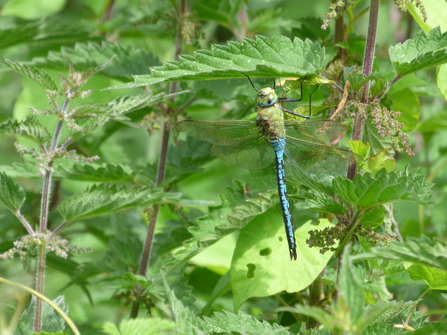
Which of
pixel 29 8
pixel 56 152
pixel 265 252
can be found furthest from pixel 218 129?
pixel 29 8

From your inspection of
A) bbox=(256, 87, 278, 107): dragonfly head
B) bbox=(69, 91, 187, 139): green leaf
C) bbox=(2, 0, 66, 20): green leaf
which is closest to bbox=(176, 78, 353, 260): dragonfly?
bbox=(256, 87, 278, 107): dragonfly head

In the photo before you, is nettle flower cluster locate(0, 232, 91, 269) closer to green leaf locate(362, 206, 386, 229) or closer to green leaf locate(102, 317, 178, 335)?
green leaf locate(102, 317, 178, 335)

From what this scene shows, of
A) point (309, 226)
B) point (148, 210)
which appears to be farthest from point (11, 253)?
point (309, 226)

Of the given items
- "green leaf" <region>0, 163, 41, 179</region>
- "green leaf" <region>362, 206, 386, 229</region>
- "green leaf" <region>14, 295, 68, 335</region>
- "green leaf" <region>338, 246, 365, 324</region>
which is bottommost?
"green leaf" <region>14, 295, 68, 335</region>

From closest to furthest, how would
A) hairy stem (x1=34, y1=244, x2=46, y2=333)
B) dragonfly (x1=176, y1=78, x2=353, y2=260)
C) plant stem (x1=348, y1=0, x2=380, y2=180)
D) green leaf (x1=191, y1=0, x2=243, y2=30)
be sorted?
plant stem (x1=348, y1=0, x2=380, y2=180) < hairy stem (x1=34, y1=244, x2=46, y2=333) < dragonfly (x1=176, y1=78, x2=353, y2=260) < green leaf (x1=191, y1=0, x2=243, y2=30)

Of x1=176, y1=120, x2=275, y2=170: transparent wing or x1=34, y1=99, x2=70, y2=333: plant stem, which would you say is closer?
x1=34, y1=99, x2=70, y2=333: plant stem

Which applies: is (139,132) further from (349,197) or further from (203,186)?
(349,197)

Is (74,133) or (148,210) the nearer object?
(74,133)
